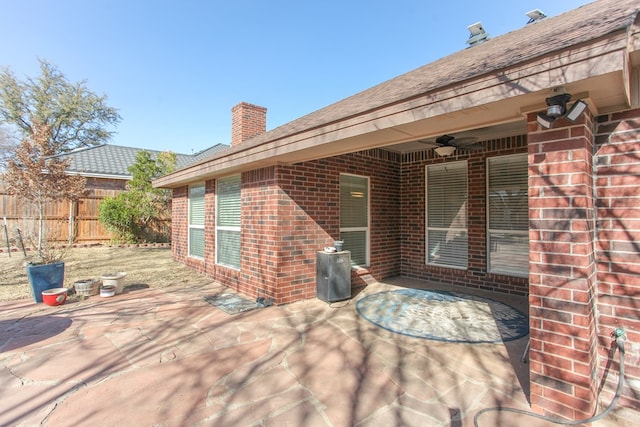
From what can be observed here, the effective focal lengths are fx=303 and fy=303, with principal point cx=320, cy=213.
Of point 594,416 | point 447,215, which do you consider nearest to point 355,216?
point 447,215

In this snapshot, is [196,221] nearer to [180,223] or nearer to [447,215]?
[180,223]

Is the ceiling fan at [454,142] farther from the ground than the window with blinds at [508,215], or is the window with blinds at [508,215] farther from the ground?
the ceiling fan at [454,142]

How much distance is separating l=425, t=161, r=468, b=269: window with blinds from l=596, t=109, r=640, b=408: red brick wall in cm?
372

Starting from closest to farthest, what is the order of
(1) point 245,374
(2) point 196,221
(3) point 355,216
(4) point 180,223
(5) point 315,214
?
(1) point 245,374 → (5) point 315,214 → (3) point 355,216 → (2) point 196,221 → (4) point 180,223

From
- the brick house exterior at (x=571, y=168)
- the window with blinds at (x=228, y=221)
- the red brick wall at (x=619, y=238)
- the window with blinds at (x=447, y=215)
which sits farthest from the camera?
the window with blinds at (x=228, y=221)

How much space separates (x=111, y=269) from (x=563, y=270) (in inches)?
367

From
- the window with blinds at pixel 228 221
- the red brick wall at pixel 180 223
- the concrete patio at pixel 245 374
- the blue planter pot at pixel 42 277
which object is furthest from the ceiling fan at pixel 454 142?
the blue planter pot at pixel 42 277

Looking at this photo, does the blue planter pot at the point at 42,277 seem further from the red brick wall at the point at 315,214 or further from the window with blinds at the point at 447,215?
the window with blinds at the point at 447,215

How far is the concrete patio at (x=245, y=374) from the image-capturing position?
226cm

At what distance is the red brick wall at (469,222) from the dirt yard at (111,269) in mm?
4749

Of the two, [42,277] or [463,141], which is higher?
[463,141]

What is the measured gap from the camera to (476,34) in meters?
6.86

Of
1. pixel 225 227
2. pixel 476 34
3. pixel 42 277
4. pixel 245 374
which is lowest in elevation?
pixel 245 374

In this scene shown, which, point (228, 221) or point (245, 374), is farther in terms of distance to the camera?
point (228, 221)
